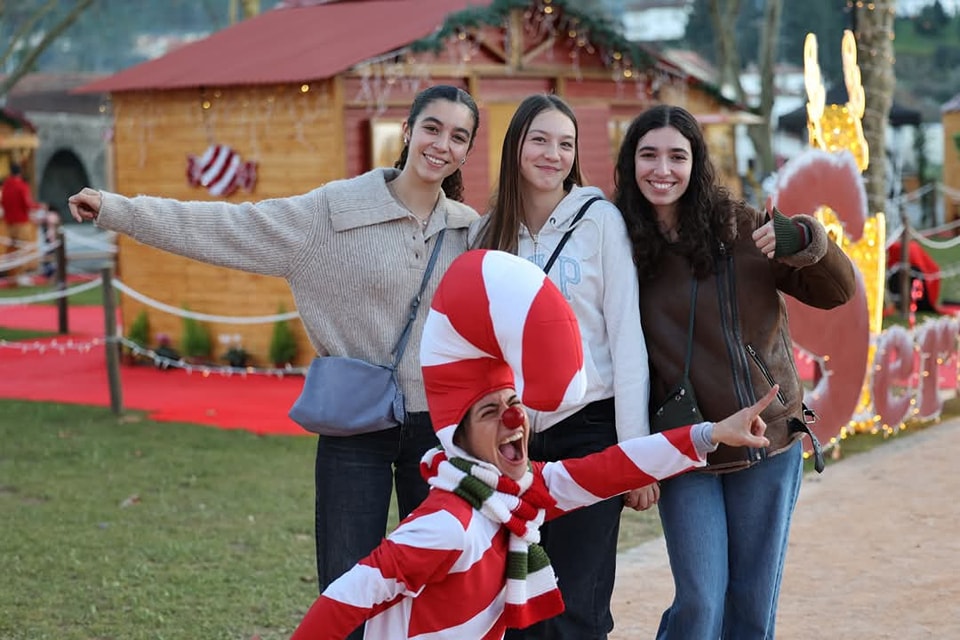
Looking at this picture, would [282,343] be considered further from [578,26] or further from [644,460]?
[644,460]

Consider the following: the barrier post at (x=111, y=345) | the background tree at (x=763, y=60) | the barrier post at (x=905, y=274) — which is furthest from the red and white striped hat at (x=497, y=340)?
the background tree at (x=763, y=60)

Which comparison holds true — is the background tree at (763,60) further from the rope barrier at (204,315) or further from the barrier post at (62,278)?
the rope barrier at (204,315)

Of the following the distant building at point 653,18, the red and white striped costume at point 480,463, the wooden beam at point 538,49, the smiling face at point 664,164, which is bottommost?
the red and white striped costume at point 480,463

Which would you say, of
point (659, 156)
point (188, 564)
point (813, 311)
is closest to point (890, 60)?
point (813, 311)

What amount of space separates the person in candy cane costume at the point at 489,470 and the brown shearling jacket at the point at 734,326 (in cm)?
54

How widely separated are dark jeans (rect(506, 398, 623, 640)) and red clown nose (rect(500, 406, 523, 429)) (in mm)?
653

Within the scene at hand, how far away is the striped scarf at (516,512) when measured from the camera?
318 cm

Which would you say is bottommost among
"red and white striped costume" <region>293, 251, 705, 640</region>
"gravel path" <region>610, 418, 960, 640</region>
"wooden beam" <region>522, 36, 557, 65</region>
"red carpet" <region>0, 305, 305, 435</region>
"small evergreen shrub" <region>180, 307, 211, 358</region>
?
"red carpet" <region>0, 305, 305, 435</region>

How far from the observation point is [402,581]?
123 inches

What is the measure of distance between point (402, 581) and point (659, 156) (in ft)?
4.65

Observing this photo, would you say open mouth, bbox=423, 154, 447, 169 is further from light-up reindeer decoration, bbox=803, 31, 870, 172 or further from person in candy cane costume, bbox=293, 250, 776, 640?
light-up reindeer decoration, bbox=803, 31, 870, 172

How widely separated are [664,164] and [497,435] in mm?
1053

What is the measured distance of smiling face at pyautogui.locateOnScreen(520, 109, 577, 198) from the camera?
3.81m

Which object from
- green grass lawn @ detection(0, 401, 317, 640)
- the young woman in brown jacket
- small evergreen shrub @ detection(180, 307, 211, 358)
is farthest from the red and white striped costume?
small evergreen shrub @ detection(180, 307, 211, 358)
